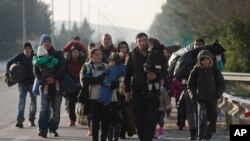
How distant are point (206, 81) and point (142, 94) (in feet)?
4.31

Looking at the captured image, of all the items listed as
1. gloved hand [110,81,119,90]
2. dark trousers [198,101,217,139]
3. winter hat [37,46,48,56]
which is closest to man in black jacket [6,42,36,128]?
winter hat [37,46,48,56]

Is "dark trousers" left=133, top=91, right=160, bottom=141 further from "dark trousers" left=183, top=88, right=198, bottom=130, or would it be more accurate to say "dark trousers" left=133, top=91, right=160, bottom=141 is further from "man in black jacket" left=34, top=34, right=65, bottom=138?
"man in black jacket" left=34, top=34, right=65, bottom=138

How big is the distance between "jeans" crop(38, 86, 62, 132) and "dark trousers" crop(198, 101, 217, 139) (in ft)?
9.88

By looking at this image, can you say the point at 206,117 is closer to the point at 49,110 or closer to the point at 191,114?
the point at 191,114

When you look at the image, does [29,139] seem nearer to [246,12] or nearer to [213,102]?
[213,102]

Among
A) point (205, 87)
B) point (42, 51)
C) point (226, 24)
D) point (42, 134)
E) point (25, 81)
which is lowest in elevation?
point (42, 134)

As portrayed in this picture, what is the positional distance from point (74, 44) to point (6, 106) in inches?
282

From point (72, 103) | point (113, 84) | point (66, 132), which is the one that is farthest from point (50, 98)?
point (113, 84)

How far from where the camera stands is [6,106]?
21.3 meters

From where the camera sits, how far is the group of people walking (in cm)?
1034

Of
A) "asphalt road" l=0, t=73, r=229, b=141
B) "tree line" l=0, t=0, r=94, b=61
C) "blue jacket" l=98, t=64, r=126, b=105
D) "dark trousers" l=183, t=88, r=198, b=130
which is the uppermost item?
"tree line" l=0, t=0, r=94, b=61

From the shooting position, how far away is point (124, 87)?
426 inches

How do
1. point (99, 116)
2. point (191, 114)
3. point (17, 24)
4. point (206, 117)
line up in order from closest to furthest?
1. point (99, 116)
2. point (206, 117)
3. point (191, 114)
4. point (17, 24)

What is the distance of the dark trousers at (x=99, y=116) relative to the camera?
34.9 feet
